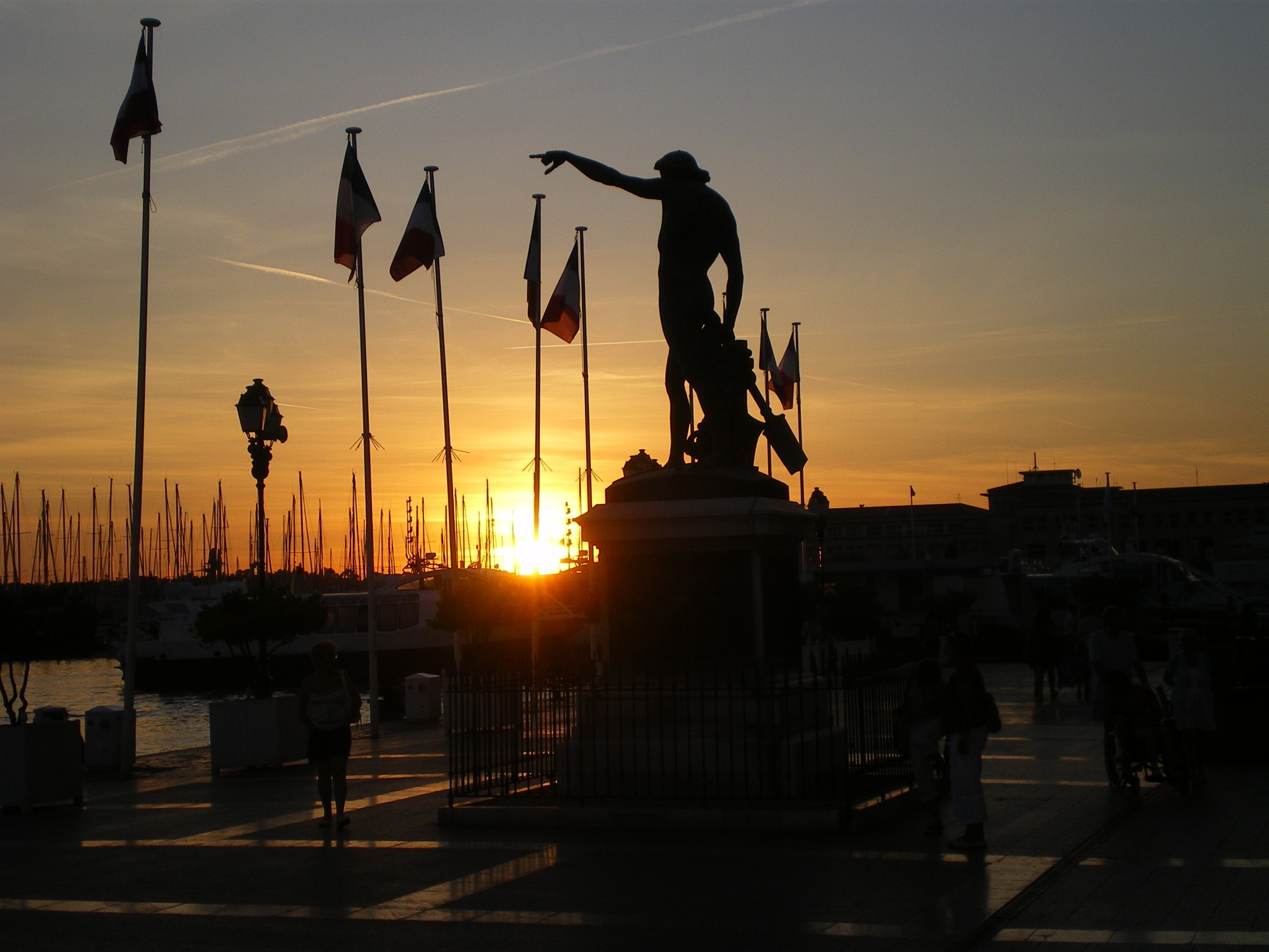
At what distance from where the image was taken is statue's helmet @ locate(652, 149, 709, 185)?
14.3m

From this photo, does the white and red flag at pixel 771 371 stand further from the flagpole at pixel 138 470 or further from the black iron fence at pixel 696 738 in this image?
the black iron fence at pixel 696 738

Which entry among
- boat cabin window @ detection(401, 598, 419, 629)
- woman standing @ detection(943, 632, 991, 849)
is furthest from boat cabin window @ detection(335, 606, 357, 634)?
woman standing @ detection(943, 632, 991, 849)

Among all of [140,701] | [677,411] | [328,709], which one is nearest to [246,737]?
[328,709]

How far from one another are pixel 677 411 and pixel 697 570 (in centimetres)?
201

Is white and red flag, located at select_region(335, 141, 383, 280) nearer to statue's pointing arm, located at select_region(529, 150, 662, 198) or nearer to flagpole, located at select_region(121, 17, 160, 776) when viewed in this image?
flagpole, located at select_region(121, 17, 160, 776)

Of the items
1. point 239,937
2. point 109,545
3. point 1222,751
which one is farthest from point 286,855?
point 109,545

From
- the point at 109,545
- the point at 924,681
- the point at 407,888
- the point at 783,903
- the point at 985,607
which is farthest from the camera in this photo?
the point at 109,545

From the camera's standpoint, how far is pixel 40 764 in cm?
1506

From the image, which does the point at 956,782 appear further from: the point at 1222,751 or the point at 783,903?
the point at 1222,751

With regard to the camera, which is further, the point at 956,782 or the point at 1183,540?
the point at 1183,540

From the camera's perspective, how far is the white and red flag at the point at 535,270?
104ft

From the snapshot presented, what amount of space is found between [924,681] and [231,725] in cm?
1013

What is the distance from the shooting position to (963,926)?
834 cm

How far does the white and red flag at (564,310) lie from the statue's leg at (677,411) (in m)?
17.2
